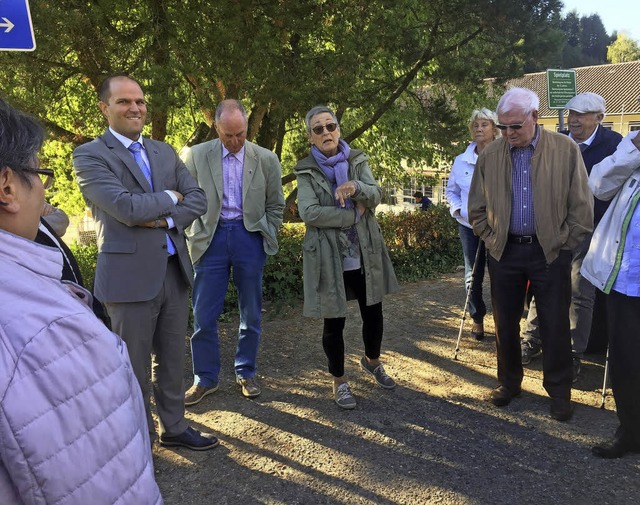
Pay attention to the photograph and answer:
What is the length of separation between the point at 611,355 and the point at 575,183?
1161mm

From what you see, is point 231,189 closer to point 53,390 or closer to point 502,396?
point 502,396

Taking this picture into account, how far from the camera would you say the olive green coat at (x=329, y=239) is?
3.81m

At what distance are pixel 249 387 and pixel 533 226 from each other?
2.47m

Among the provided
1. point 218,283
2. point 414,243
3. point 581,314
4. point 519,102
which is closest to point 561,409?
point 581,314

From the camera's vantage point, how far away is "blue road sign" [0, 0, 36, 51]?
276cm

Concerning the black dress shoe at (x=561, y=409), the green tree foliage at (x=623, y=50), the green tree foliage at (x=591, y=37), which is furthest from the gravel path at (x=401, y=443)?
the green tree foliage at (x=591, y=37)

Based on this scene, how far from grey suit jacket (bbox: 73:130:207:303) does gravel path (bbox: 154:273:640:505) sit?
1.16m

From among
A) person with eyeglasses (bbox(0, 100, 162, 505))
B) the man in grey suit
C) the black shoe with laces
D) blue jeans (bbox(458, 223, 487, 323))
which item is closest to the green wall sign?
blue jeans (bbox(458, 223, 487, 323))

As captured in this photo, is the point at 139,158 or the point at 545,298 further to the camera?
the point at 545,298

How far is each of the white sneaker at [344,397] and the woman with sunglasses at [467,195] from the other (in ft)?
6.38

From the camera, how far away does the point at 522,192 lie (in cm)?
373

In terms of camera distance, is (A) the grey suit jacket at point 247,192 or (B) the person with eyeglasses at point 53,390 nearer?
(B) the person with eyeglasses at point 53,390

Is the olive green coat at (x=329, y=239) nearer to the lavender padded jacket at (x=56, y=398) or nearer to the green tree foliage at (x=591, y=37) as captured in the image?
the lavender padded jacket at (x=56, y=398)

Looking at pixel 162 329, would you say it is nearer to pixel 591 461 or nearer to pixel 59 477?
pixel 59 477
